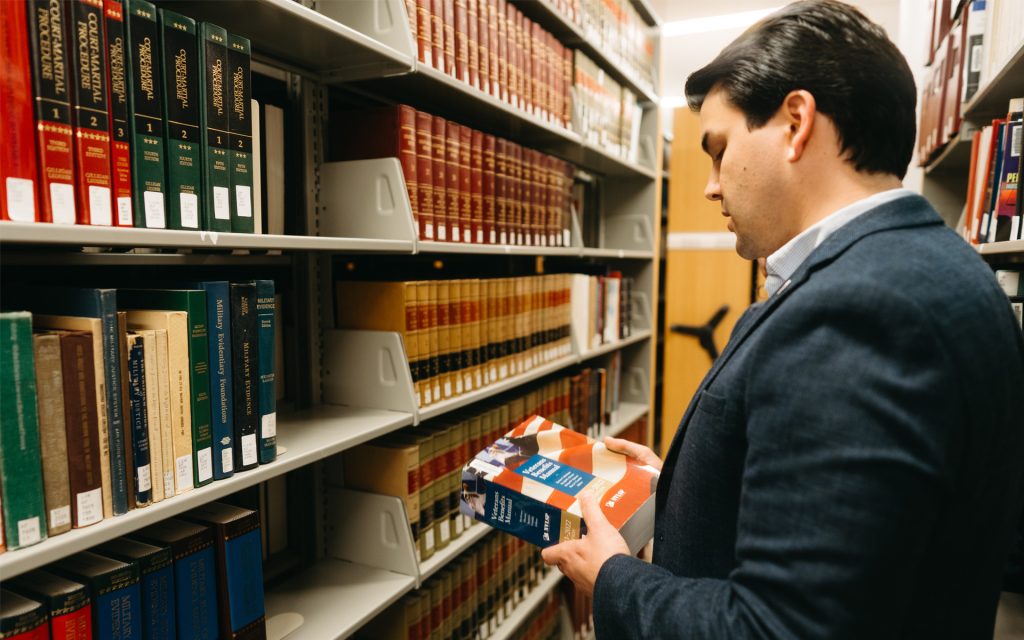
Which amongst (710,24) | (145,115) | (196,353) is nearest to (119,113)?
(145,115)

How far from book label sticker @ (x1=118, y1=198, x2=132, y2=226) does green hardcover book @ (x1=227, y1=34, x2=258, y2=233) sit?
18cm

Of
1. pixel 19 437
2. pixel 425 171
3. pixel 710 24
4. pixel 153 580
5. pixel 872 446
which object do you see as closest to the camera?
pixel 872 446

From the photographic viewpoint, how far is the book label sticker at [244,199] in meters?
1.07

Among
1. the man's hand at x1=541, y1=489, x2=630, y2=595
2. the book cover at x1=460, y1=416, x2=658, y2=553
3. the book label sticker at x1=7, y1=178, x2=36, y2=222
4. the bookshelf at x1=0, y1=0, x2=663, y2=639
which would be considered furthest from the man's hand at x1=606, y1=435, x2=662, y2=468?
the book label sticker at x1=7, y1=178, x2=36, y2=222

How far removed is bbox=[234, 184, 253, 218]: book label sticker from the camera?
107 centimetres

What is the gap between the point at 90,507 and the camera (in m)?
0.85

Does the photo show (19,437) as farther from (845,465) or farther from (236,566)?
(845,465)

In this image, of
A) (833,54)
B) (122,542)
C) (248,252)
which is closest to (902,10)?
(833,54)

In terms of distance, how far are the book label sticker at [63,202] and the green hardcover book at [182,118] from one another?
0.46ft

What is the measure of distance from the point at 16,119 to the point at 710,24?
535 cm

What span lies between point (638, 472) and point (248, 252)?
102 centimetres

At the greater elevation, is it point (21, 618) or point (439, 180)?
point (439, 180)

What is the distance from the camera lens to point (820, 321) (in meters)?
0.67

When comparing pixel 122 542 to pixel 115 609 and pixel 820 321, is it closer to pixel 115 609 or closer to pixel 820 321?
pixel 115 609
